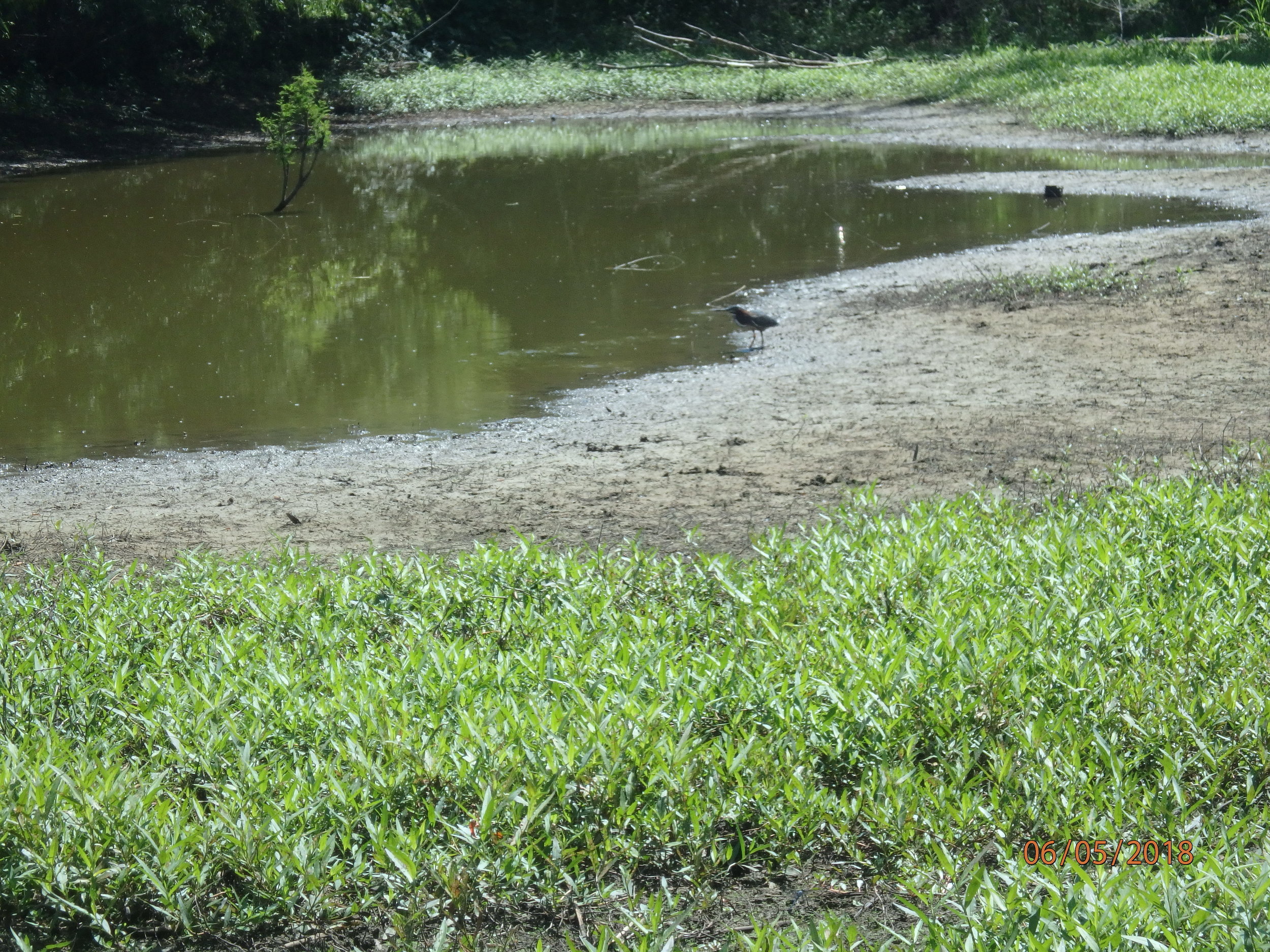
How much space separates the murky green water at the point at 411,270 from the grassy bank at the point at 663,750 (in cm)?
359

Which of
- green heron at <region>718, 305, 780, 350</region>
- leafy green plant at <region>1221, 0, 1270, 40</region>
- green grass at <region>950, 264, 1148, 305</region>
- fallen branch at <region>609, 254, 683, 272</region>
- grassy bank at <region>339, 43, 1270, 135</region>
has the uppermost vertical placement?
leafy green plant at <region>1221, 0, 1270, 40</region>

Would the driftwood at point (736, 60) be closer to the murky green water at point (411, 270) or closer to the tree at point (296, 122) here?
the murky green water at point (411, 270)

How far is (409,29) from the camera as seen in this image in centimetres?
3488

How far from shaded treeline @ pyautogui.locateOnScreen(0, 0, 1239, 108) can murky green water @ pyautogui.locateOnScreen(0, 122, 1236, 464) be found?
24.2 feet

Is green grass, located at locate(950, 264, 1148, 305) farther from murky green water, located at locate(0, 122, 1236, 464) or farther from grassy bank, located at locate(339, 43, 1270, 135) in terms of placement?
grassy bank, located at locate(339, 43, 1270, 135)

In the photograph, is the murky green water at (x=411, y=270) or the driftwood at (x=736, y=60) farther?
the driftwood at (x=736, y=60)

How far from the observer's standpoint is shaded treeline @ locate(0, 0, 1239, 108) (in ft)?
86.8

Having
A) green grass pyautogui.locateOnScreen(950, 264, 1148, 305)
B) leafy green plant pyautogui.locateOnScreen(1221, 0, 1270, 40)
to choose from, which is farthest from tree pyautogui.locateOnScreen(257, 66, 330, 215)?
leafy green plant pyautogui.locateOnScreen(1221, 0, 1270, 40)

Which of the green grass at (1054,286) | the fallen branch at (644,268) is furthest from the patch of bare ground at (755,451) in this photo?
the fallen branch at (644,268)

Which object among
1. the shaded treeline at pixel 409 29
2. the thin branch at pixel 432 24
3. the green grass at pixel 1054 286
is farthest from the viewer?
the thin branch at pixel 432 24

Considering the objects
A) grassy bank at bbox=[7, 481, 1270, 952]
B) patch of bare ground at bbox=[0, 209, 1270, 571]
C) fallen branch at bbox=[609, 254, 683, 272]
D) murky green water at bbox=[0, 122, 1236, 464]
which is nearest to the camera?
grassy bank at bbox=[7, 481, 1270, 952]

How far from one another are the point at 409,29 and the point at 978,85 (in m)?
17.4

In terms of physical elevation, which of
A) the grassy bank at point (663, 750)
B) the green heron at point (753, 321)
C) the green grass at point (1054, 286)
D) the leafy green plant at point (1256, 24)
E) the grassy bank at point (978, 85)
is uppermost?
the leafy green plant at point (1256, 24)

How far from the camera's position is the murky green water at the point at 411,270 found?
827 cm
